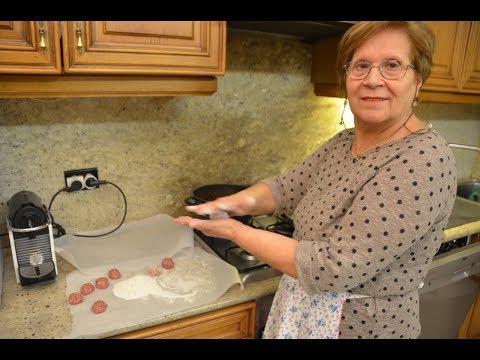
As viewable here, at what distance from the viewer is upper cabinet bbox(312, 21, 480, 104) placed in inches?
56.9

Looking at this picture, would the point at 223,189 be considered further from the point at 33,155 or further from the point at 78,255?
the point at 33,155

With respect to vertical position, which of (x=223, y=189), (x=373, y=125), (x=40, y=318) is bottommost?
(x=40, y=318)

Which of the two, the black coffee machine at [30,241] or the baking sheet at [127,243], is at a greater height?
the black coffee machine at [30,241]

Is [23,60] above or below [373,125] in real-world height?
above

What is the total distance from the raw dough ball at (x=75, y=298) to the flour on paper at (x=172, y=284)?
3.6 inches

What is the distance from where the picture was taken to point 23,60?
79 cm

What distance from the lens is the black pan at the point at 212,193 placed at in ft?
4.29

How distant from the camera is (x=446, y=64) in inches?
58.7

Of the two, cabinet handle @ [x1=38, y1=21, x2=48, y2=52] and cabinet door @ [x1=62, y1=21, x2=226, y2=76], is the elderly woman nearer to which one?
cabinet door @ [x1=62, y1=21, x2=226, y2=76]

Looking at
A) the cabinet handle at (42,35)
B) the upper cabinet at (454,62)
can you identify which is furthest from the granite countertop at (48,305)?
the upper cabinet at (454,62)

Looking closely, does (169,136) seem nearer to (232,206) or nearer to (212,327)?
(232,206)

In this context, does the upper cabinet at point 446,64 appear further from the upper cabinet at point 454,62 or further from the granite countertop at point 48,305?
the granite countertop at point 48,305
